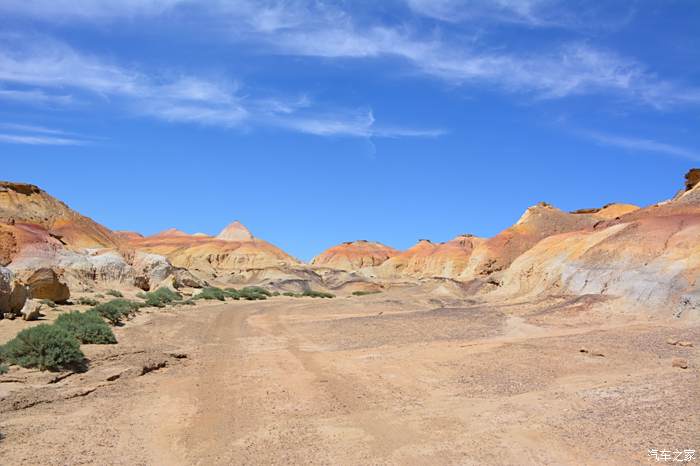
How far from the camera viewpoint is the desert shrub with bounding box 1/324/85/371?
37.4 feet

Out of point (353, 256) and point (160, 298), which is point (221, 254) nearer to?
point (353, 256)

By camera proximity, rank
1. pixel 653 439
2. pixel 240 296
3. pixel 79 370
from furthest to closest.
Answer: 1. pixel 240 296
2. pixel 79 370
3. pixel 653 439

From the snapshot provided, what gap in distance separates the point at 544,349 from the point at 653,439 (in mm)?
7356

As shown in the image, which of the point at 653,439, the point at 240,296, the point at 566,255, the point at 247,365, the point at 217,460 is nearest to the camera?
the point at 217,460

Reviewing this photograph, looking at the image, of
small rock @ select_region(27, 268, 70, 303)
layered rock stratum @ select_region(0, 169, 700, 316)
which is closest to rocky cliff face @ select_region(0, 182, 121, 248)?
layered rock stratum @ select_region(0, 169, 700, 316)

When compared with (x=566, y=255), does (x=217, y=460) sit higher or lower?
lower

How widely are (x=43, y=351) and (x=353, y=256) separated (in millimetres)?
135801

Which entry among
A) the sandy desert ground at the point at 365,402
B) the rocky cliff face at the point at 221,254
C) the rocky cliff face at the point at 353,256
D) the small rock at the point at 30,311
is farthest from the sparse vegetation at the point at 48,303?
the rocky cliff face at the point at 353,256

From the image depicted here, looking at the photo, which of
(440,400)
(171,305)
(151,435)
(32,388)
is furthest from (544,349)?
(171,305)

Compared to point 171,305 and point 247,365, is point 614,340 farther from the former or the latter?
point 171,305

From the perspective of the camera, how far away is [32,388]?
9.90 metres

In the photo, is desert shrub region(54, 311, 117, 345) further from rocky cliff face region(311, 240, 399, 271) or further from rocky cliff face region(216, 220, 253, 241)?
rocky cliff face region(216, 220, 253, 241)

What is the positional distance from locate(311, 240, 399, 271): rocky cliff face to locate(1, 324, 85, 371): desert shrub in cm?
12549

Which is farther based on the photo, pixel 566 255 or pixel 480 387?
pixel 566 255
